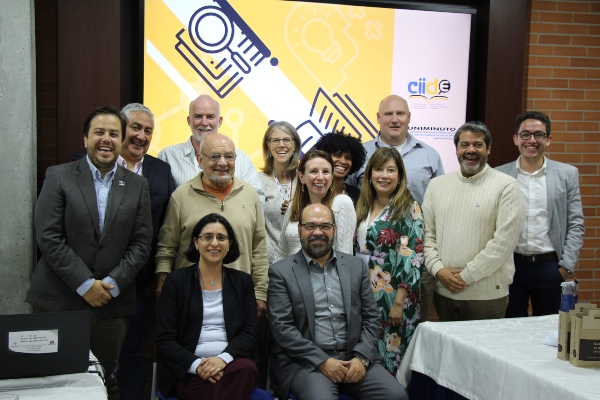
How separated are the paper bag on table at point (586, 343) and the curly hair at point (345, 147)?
5.77ft

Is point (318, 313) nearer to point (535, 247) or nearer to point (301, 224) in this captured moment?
point (301, 224)

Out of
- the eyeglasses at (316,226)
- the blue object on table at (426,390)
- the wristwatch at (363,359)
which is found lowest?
the blue object on table at (426,390)

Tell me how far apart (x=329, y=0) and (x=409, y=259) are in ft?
6.95

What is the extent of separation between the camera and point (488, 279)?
322 cm

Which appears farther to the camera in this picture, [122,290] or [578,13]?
[578,13]

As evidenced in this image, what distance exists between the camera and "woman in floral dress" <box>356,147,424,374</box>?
3.19 meters

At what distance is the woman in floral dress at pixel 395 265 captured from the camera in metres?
3.19

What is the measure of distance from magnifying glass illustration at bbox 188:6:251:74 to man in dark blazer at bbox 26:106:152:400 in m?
1.42

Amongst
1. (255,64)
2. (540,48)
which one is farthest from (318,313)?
(540,48)

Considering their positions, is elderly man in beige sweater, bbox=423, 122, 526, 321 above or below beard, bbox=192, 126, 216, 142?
below

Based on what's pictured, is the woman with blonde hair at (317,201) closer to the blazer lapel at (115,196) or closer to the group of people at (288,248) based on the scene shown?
the group of people at (288,248)

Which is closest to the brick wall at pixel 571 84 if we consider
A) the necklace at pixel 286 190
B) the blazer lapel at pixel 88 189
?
the necklace at pixel 286 190

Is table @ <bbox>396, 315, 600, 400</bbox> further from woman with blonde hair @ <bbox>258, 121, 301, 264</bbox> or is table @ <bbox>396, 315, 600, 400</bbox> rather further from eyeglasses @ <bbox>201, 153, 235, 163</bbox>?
eyeglasses @ <bbox>201, 153, 235, 163</bbox>

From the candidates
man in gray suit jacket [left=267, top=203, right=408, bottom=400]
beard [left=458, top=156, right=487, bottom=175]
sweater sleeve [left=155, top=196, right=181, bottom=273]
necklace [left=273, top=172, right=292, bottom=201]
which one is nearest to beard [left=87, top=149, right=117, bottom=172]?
sweater sleeve [left=155, top=196, right=181, bottom=273]
